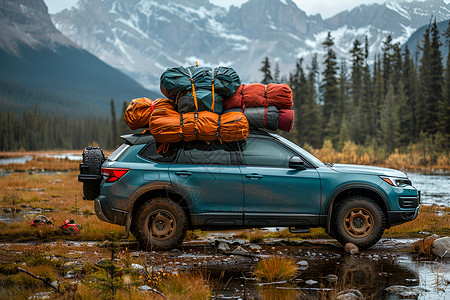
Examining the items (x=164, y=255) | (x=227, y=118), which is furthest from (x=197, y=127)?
(x=164, y=255)

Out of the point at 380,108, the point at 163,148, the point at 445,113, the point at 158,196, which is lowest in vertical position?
the point at 158,196

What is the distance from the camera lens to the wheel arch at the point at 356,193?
8.06m

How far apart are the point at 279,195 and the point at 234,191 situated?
731 mm

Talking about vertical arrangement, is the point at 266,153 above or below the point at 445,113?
below

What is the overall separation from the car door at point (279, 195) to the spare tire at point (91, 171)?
7.90 ft

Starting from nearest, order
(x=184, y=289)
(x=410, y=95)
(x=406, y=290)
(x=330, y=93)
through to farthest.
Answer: (x=184, y=289) → (x=406, y=290) → (x=410, y=95) → (x=330, y=93)

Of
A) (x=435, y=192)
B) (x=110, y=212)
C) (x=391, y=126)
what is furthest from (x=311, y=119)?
(x=110, y=212)

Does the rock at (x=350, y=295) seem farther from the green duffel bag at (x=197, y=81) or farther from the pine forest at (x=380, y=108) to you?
the pine forest at (x=380, y=108)

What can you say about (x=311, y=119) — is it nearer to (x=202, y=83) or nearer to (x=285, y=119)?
(x=285, y=119)

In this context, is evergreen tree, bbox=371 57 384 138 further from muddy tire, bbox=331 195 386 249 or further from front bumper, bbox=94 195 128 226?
front bumper, bbox=94 195 128 226

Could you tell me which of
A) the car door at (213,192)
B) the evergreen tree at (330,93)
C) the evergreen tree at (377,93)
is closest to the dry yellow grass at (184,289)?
the car door at (213,192)

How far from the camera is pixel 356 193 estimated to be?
27.5 ft

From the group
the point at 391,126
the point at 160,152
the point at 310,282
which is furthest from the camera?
the point at 391,126

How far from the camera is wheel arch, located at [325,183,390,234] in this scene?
26.5ft
